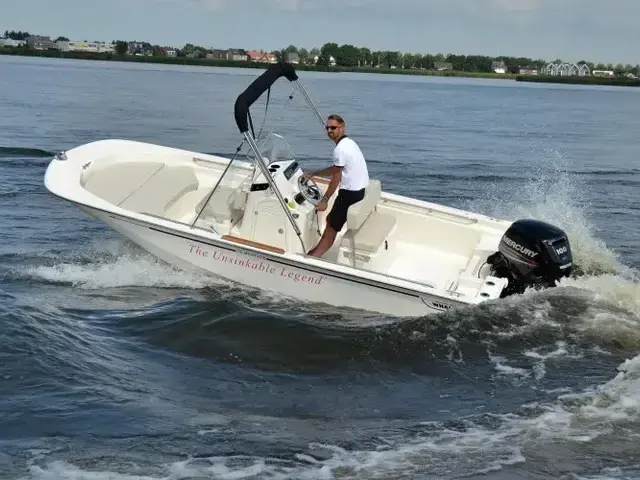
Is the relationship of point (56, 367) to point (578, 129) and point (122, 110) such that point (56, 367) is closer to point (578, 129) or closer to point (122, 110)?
point (122, 110)

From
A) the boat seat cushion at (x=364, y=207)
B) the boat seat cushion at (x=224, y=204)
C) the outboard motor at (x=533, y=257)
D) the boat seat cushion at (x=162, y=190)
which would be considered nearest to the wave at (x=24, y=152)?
the boat seat cushion at (x=162, y=190)

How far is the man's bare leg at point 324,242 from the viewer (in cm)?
837

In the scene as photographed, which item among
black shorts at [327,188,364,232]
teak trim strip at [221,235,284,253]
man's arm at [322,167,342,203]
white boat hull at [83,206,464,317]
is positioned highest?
man's arm at [322,167,342,203]

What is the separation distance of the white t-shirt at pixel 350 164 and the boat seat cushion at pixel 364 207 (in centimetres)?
21

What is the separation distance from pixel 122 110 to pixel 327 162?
13.9 metres

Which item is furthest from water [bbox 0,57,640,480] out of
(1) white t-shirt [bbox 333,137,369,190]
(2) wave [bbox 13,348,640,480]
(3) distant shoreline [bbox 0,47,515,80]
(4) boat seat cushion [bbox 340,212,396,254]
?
(3) distant shoreline [bbox 0,47,515,80]

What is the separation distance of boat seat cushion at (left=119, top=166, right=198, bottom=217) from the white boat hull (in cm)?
62

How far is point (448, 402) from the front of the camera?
21.4 ft

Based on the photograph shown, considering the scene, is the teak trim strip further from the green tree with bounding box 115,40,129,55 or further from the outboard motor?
the green tree with bounding box 115,40,129,55

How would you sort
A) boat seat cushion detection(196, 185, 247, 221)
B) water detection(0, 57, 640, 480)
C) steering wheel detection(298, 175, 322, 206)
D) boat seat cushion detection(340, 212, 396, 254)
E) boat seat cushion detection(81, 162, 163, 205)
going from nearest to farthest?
water detection(0, 57, 640, 480)
boat seat cushion detection(340, 212, 396, 254)
steering wheel detection(298, 175, 322, 206)
boat seat cushion detection(196, 185, 247, 221)
boat seat cushion detection(81, 162, 163, 205)

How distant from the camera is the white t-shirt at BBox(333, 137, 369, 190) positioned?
26.8ft

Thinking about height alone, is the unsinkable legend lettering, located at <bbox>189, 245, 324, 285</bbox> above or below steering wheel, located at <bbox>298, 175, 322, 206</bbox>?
below

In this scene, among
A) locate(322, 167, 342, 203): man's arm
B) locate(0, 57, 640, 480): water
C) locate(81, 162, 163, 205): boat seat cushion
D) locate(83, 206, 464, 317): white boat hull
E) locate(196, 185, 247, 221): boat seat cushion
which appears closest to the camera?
locate(0, 57, 640, 480): water

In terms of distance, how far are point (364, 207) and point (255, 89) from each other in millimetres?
1656
